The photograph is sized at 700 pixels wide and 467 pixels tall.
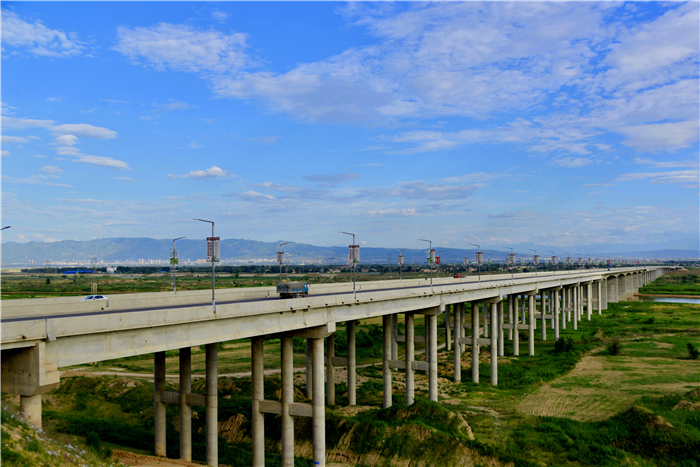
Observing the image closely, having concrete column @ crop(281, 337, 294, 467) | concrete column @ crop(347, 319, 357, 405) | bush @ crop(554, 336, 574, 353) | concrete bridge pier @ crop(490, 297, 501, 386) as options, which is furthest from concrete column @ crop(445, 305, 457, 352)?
concrete column @ crop(281, 337, 294, 467)

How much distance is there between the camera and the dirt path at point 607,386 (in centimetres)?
4281

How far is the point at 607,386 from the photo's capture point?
50.2 metres

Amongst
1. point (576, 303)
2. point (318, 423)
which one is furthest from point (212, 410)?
point (576, 303)

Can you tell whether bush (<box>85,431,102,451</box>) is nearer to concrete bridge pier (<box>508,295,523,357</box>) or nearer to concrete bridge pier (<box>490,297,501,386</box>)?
concrete bridge pier (<box>490,297,501,386</box>)

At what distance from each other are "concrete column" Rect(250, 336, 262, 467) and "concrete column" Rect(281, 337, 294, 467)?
1410mm

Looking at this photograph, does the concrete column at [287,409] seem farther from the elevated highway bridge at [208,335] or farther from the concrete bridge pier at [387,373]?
the concrete bridge pier at [387,373]

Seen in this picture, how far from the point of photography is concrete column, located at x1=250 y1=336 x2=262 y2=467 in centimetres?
3117

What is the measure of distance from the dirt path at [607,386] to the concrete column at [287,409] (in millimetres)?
22055

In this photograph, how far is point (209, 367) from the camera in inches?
1252

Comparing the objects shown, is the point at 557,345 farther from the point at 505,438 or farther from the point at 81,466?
the point at 81,466

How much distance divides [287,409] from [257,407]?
7.29ft

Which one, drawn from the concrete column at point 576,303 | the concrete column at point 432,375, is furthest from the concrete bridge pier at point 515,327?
the concrete column at point 432,375

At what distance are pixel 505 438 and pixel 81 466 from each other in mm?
27485

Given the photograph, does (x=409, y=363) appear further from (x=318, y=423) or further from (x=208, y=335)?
(x=208, y=335)
